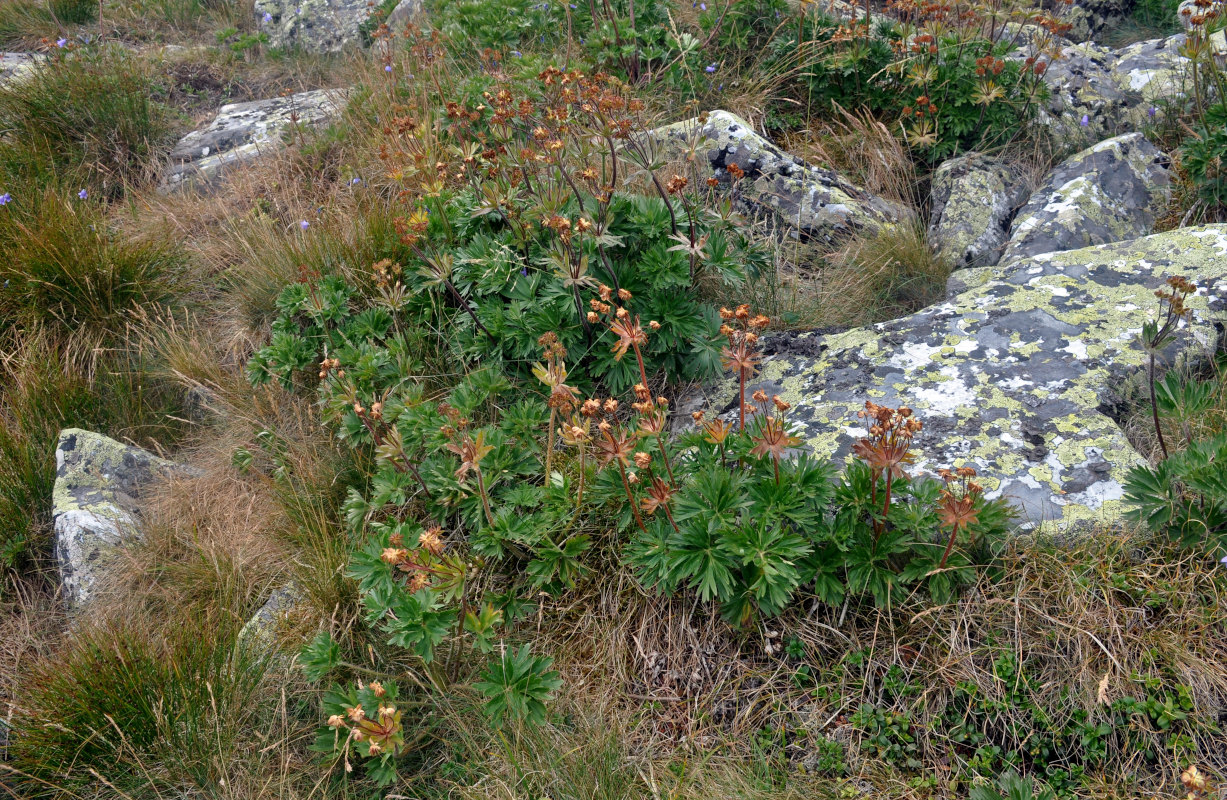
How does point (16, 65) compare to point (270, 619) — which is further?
point (16, 65)

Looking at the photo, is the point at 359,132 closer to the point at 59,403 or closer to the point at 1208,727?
the point at 59,403

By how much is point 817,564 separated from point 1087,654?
2.63 feet

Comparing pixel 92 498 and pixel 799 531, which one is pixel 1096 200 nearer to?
pixel 799 531

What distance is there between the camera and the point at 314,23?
8.00 m

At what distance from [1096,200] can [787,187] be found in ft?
5.09

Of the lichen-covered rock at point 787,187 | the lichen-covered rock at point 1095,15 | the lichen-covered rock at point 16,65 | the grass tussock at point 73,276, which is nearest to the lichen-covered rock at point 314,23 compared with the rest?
the lichen-covered rock at point 16,65

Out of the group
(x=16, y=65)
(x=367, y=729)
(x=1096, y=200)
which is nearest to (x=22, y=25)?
(x=16, y=65)

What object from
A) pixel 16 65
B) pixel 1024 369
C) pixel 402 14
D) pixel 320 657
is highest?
pixel 16 65

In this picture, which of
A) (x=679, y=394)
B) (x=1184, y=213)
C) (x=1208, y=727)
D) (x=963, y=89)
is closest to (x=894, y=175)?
(x=963, y=89)

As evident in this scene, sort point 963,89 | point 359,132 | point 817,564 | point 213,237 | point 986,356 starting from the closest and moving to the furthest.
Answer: point 817,564, point 986,356, point 963,89, point 213,237, point 359,132

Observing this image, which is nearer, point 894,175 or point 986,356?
point 986,356

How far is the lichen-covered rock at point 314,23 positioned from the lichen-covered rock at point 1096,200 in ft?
21.1

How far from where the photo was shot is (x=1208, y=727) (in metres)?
2.18

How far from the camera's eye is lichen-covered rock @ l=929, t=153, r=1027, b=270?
4.09m
